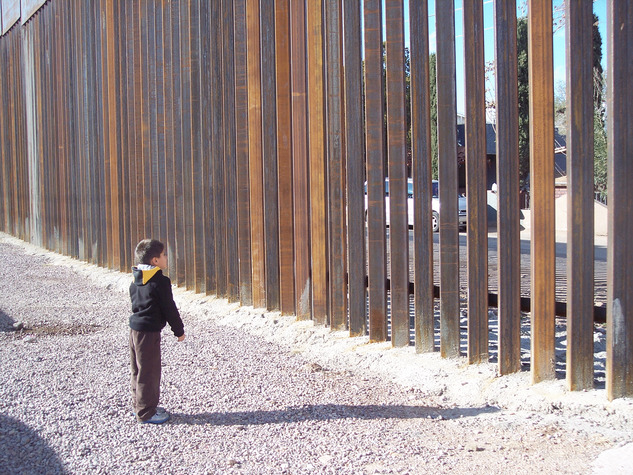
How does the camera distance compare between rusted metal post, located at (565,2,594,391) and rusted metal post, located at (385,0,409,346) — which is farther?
rusted metal post, located at (385,0,409,346)

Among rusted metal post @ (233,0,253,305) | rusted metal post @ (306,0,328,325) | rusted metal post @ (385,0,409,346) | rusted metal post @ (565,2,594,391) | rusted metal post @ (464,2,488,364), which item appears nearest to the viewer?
rusted metal post @ (565,2,594,391)

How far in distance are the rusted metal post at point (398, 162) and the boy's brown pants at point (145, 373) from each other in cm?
174

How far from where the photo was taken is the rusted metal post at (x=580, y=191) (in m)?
3.49

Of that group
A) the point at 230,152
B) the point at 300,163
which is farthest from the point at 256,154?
Result: the point at 300,163

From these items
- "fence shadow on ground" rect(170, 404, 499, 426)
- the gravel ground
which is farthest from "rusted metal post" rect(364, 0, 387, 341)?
"fence shadow on ground" rect(170, 404, 499, 426)

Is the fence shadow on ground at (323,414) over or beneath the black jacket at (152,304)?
beneath

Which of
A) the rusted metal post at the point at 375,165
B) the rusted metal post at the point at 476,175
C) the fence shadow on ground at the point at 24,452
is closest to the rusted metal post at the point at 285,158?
the rusted metal post at the point at 375,165

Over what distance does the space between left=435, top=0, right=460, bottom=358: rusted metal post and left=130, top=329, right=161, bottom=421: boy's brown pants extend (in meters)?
1.81

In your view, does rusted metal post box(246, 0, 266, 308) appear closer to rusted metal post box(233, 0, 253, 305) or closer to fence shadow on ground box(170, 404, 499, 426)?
rusted metal post box(233, 0, 253, 305)

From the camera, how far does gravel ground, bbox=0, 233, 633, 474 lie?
3.02 m

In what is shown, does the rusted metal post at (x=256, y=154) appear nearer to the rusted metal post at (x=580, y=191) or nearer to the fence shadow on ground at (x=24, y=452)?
the fence shadow on ground at (x=24, y=452)

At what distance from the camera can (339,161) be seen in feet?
16.9

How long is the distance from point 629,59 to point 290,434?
8.38 ft

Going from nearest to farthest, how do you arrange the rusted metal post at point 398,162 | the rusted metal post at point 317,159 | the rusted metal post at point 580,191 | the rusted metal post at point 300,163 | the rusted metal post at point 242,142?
1. the rusted metal post at point 580,191
2. the rusted metal post at point 398,162
3. the rusted metal post at point 317,159
4. the rusted metal post at point 300,163
5. the rusted metal post at point 242,142
